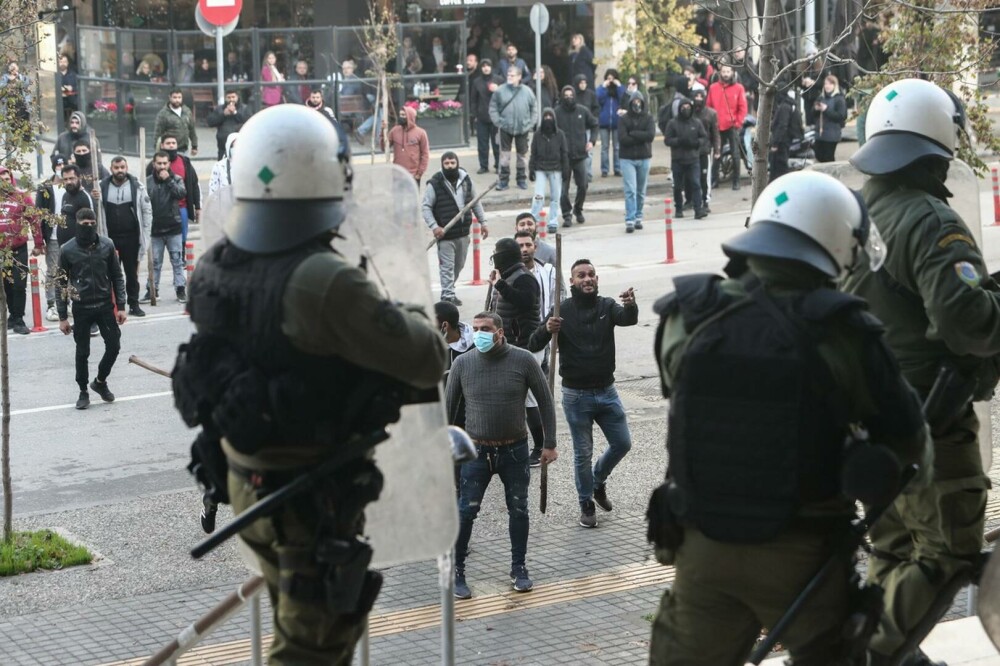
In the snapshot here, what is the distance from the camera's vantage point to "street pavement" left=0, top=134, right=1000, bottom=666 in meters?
7.61

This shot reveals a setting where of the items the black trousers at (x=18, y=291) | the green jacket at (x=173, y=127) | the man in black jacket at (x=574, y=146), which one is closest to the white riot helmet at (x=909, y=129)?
the black trousers at (x=18, y=291)

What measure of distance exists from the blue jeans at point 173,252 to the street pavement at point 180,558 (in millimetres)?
2473

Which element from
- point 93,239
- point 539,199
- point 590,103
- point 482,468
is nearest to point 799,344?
point 482,468

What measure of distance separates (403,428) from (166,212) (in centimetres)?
1278

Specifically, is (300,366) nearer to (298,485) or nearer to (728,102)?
(298,485)

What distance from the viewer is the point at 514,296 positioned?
10.8m

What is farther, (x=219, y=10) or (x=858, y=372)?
(x=219, y=10)

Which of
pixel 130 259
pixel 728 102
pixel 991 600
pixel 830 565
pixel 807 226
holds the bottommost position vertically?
pixel 991 600

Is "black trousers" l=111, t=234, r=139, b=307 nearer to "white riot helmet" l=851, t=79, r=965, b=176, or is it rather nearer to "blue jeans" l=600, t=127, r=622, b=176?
"blue jeans" l=600, t=127, r=622, b=176

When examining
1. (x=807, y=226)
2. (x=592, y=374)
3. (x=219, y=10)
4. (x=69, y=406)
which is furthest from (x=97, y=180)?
(x=807, y=226)

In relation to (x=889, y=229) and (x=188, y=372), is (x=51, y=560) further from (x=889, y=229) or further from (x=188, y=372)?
(x=889, y=229)

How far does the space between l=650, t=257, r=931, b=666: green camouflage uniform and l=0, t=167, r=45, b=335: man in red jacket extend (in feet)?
23.4

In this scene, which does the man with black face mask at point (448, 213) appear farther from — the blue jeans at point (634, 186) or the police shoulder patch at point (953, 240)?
the police shoulder patch at point (953, 240)

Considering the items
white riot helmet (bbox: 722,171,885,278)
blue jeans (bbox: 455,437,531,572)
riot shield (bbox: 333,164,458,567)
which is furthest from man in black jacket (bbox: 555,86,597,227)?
white riot helmet (bbox: 722,171,885,278)
